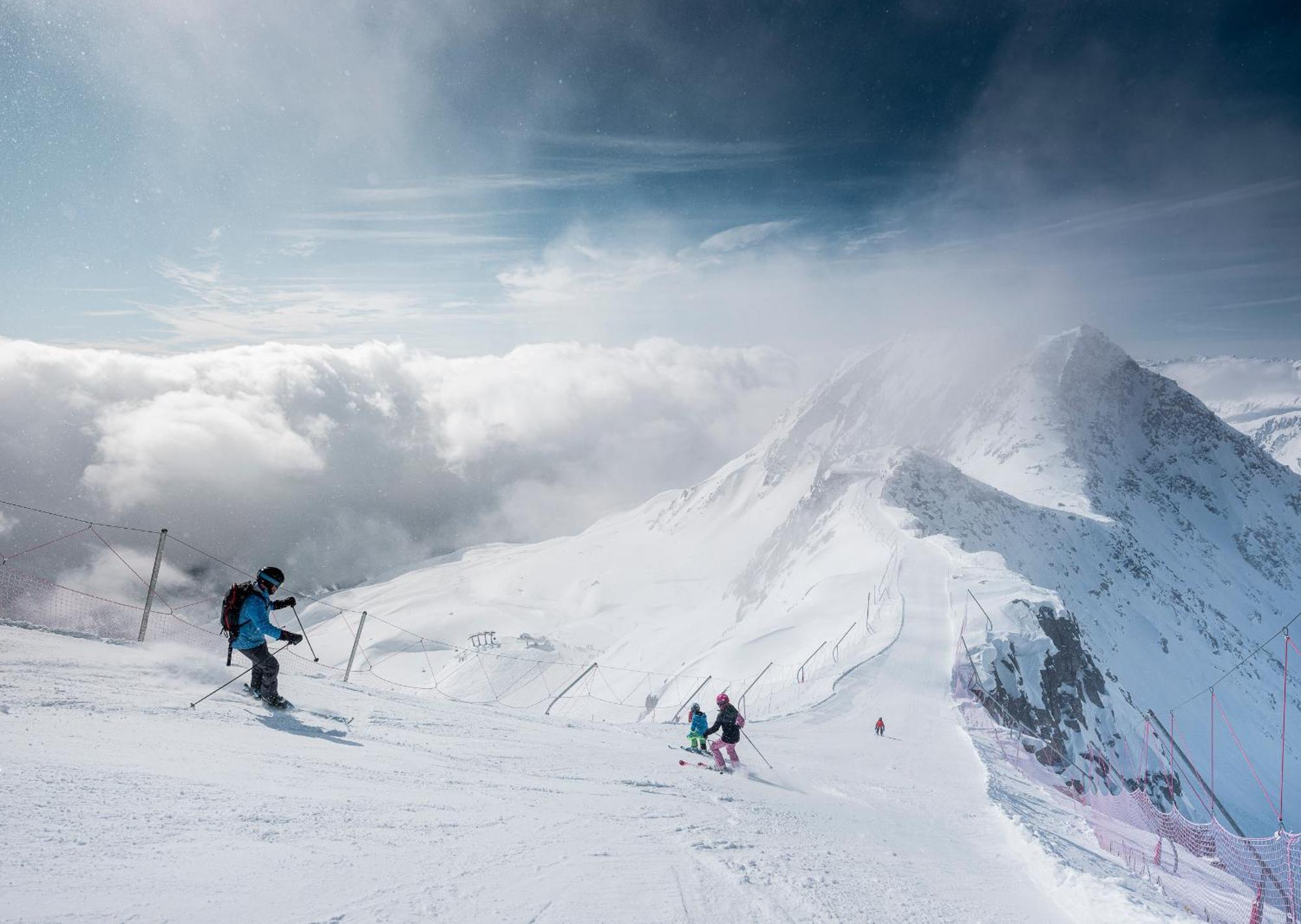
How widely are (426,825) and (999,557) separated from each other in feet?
182

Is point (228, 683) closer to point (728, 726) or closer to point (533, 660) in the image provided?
point (728, 726)

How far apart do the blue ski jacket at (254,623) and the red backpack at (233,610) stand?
4 cm

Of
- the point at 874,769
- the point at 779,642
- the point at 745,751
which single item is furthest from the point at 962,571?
the point at 745,751

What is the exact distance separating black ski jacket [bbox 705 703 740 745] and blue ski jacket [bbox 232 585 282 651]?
8183mm

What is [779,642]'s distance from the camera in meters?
44.8

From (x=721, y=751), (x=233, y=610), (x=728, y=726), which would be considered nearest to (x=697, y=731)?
(x=721, y=751)

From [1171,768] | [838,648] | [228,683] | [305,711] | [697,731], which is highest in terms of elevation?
[838,648]

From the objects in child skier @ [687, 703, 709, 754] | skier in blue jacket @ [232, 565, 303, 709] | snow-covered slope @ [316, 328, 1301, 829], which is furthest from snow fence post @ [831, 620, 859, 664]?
skier in blue jacket @ [232, 565, 303, 709]

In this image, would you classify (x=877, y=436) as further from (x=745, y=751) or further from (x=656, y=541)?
(x=745, y=751)

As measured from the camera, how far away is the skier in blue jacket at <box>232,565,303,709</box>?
9211 millimetres

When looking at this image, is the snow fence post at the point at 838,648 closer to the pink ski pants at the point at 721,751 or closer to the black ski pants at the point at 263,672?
the pink ski pants at the point at 721,751

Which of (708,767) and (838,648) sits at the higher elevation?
(838,648)

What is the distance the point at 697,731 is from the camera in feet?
43.9

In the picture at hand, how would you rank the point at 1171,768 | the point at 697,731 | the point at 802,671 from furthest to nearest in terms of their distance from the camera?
the point at 1171,768 → the point at 802,671 → the point at 697,731
